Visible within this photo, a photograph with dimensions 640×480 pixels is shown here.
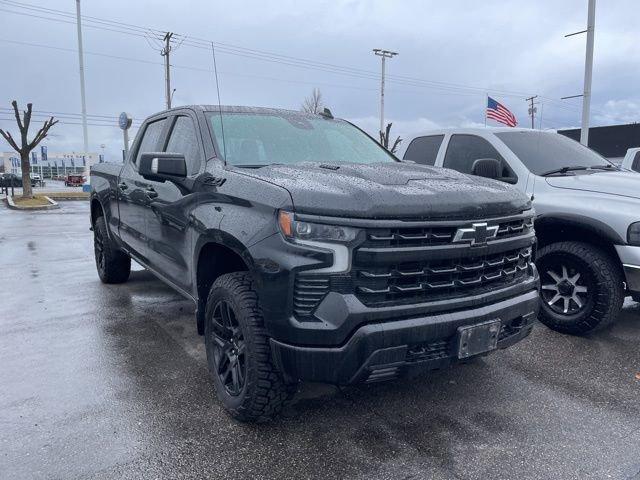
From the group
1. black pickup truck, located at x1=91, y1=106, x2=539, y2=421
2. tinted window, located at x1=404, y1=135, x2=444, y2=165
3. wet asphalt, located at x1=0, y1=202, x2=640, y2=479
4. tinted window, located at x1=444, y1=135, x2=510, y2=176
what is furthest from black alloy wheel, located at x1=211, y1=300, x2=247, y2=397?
tinted window, located at x1=404, y1=135, x2=444, y2=165

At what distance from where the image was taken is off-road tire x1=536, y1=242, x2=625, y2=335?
4.24 meters

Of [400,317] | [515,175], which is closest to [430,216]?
[400,317]

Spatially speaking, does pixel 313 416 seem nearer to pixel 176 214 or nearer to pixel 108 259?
pixel 176 214

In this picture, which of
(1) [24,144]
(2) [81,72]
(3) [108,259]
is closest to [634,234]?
(3) [108,259]

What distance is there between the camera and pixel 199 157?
11.9 feet

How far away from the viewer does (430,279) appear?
2699 millimetres

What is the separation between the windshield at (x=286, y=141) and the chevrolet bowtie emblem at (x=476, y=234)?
1202 mm

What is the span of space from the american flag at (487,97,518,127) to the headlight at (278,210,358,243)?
44.6ft

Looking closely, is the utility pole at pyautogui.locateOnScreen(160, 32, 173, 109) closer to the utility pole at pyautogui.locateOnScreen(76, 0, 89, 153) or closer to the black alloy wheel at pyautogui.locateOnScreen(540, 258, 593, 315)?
the utility pole at pyautogui.locateOnScreen(76, 0, 89, 153)

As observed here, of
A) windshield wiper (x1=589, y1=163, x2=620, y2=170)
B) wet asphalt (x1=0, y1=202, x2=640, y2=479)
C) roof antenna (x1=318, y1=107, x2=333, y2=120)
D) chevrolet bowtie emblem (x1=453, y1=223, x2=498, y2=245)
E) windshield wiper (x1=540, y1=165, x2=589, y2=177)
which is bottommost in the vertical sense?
wet asphalt (x1=0, y1=202, x2=640, y2=479)

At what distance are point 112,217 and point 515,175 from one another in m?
4.21

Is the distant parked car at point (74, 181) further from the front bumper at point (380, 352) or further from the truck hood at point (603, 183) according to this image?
the front bumper at point (380, 352)

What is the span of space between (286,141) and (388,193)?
1.48m

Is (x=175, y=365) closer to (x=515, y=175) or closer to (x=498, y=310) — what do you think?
(x=498, y=310)
